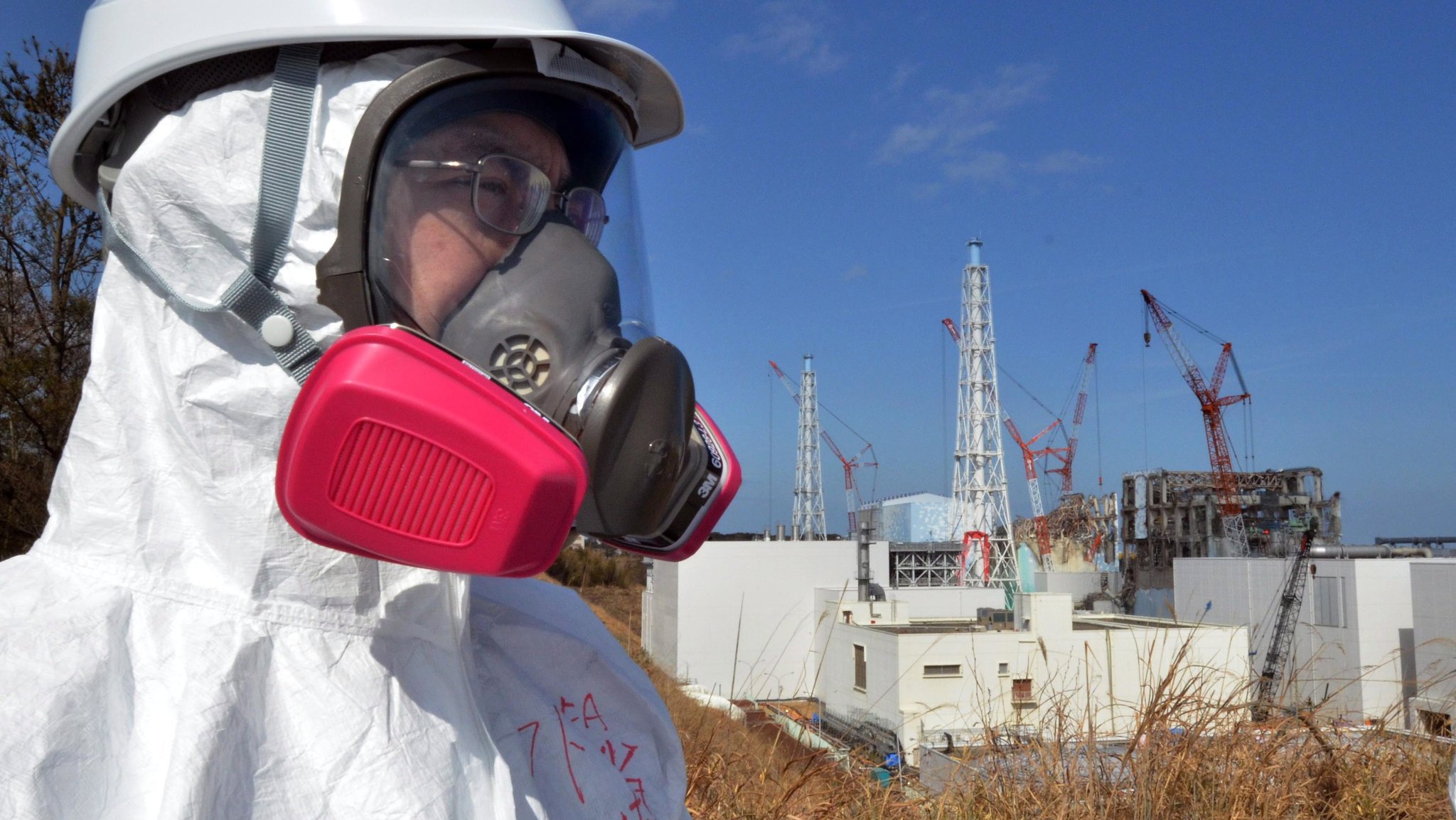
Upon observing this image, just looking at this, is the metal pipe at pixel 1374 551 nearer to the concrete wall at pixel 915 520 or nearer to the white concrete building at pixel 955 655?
the white concrete building at pixel 955 655

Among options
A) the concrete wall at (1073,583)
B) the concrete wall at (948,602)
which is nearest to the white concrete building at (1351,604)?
the concrete wall at (948,602)

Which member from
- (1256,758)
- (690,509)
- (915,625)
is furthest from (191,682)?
(915,625)

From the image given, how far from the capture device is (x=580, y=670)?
1615 millimetres

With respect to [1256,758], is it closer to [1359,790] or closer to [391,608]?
[1359,790]

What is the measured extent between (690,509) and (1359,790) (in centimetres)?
296

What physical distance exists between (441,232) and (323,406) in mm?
299

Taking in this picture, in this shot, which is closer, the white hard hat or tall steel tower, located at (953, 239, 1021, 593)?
the white hard hat

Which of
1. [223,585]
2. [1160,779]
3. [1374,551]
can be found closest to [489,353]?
[223,585]

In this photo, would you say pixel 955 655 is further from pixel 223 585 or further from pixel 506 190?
pixel 223 585

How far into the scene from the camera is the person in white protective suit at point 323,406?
→ 1.09 m

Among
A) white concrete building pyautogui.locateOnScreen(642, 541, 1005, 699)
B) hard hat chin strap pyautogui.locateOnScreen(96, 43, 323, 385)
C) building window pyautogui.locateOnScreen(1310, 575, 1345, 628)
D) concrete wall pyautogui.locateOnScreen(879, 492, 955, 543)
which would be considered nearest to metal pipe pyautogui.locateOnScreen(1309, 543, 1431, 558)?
building window pyautogui.locateOnScreen(1310, 575, 1345, 628)

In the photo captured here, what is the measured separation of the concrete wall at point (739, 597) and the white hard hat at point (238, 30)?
34887 millimetres

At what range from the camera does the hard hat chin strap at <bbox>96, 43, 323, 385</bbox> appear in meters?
1.21

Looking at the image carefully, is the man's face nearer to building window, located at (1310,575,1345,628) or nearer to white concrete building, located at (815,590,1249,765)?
white concrete building, located at (815,590,1249,765)
